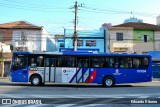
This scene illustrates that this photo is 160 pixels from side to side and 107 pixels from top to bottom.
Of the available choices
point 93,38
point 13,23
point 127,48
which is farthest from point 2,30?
point 127,48

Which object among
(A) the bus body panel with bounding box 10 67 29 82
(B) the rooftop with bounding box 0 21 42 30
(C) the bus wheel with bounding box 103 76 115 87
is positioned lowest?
(C) the bus wheel with bounding box 103 76 115 87

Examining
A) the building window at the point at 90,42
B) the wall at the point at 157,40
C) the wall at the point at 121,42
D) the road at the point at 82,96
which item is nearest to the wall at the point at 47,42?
the building window at the point at 90,42

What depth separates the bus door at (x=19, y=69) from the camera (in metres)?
25.7

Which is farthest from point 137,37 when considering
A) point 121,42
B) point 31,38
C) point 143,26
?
point 31,38

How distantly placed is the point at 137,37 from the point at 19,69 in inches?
1270

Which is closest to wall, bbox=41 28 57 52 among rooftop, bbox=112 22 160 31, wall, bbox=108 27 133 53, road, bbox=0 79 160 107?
wall, bbox=108 27 133 53

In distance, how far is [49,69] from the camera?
25.8 metres

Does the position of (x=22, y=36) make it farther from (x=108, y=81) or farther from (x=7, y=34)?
(x=108, y=81)

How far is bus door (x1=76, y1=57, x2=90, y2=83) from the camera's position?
2617cm

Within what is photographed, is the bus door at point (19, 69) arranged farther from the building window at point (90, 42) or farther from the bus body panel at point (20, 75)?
the building window at point (90, 42)

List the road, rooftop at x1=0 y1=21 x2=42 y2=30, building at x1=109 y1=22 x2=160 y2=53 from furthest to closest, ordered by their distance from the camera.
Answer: rooftop at x1=0 y1=21 x2=42 y2=30 < building at x1=109 y1=22 x2=160 y2=53 < the road

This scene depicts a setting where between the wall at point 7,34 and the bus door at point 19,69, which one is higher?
the wall at point 7,34

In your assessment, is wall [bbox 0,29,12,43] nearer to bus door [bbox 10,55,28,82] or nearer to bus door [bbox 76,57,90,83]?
bus door [bbox 10,55,28,82]

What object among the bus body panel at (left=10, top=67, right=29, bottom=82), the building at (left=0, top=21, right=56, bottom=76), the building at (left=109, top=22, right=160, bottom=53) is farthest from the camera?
the building at (left=109, top=22, right=160, bottom=53)
